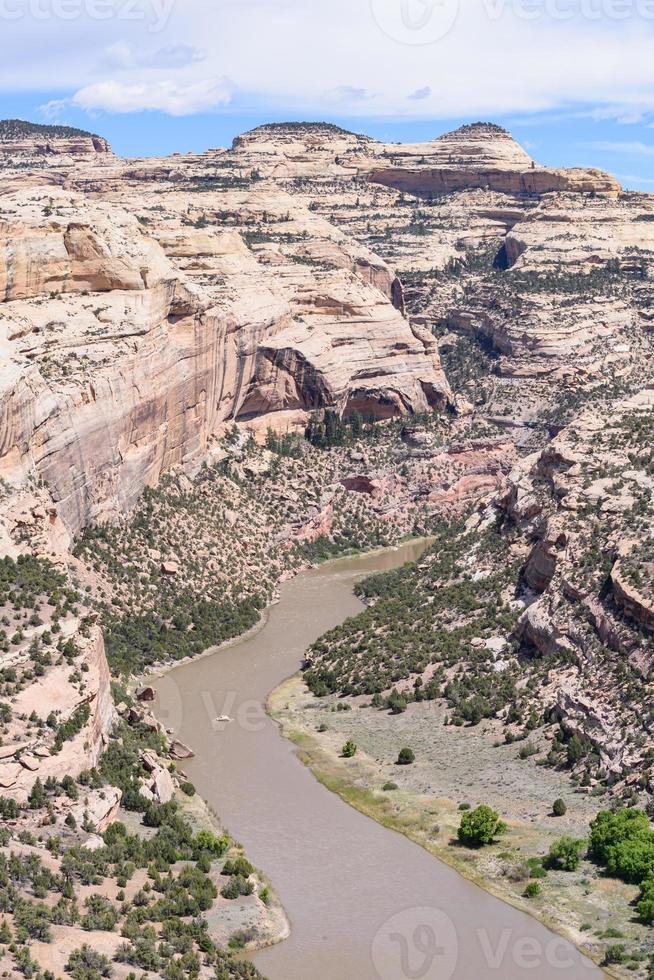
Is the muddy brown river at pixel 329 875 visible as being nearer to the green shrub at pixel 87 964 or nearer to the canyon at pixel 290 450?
the canyon at pixel 290 450

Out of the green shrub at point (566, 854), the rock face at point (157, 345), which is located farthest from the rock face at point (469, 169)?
the green shrub at point (566, 854)

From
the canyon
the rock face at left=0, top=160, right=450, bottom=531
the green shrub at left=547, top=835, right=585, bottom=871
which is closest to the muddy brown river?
the canyon

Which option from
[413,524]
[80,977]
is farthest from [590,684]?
[413,524]

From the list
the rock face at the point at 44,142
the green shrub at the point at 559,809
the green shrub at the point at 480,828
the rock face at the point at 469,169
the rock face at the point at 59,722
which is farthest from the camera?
the rock face at the point at 44,142

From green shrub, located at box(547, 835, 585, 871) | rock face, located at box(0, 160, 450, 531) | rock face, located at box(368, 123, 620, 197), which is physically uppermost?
rock face, located at box(368, 123, 620, 197)

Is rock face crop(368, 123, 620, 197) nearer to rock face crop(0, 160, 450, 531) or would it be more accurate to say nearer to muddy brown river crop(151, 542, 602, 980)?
rock face crop(0, 160, 450, 531)

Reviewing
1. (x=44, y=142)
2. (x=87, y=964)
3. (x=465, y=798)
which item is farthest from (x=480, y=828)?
(x=44, y=142)

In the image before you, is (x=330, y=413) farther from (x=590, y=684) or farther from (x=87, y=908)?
(x=87, y=908)
